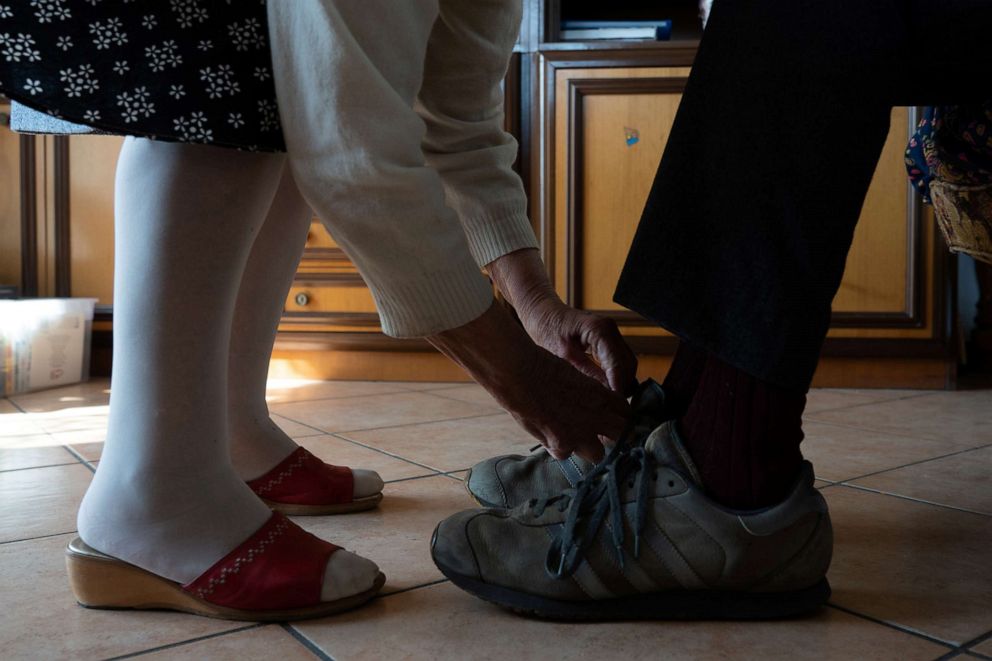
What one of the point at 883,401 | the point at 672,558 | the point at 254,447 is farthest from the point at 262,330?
the point at 883,401

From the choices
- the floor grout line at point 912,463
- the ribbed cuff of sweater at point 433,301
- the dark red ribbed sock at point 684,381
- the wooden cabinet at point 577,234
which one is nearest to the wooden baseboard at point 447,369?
the wooden cabinet at point 577,234

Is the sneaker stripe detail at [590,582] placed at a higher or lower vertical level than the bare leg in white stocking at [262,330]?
lower

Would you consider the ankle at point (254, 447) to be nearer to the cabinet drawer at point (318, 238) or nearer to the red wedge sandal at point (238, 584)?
the red wedge sandal at point (238, 584)

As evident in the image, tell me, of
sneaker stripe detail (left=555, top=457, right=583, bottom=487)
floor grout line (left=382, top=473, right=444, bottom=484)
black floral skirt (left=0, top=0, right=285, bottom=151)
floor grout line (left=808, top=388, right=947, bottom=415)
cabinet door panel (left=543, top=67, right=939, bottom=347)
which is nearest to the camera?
black floral skirt (left=0, top=0, right=285, bottom=151)

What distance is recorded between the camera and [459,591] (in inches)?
27.4

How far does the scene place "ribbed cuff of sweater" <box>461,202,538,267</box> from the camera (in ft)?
2.94

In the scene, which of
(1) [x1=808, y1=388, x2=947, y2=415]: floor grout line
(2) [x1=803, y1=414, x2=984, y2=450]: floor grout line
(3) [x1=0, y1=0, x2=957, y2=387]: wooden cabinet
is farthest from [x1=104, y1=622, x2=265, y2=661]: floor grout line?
(3) [x1=0, y1=0, x2=957, y2=387]: wooden cabinet

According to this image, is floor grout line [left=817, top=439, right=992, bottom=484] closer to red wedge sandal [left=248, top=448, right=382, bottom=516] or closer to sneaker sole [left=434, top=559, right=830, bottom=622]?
sneaker sole [left=434, top=559, right=830, bottom=622]

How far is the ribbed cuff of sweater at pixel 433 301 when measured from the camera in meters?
0.58

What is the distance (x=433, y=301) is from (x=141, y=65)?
24cm

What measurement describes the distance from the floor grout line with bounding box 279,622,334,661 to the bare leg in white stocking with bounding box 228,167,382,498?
0.96ft

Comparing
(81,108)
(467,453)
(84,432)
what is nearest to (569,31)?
(467,453)

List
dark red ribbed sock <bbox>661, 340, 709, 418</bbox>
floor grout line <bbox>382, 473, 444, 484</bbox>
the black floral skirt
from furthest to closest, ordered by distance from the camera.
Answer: floor grout line <bbox>382, 473, 444, 484</bbox>, dark red ribbed sock <bbox>661, 340, 709, 418</bbox>, the black floral skirt

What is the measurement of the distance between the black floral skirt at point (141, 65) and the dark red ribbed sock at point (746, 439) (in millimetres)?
380
